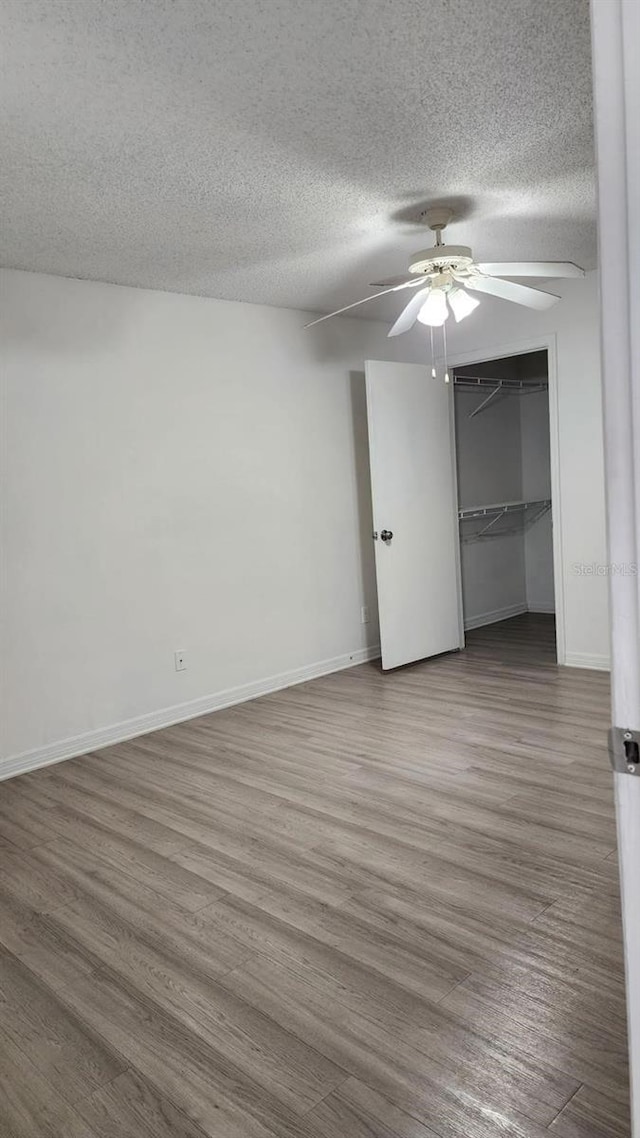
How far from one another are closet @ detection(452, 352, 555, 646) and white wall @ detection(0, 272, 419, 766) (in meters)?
1.38

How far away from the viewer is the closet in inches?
260

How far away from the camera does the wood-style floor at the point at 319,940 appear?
5.38ft

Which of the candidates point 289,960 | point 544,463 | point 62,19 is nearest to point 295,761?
point 289,960

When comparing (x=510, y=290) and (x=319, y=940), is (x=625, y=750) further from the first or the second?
(x=510, y=290)

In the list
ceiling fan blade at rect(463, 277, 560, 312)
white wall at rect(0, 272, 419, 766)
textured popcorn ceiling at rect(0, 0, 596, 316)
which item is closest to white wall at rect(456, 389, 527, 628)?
white wall at rect(0, 272, 419, 766)

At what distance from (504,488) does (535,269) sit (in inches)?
157

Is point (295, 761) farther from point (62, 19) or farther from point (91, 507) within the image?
point (62, 19)

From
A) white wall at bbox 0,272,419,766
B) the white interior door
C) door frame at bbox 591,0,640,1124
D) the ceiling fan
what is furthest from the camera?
the white interior door

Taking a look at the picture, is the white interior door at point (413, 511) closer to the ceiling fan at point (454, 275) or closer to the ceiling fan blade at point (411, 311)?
the ceiling fan blade at point (411, 311)

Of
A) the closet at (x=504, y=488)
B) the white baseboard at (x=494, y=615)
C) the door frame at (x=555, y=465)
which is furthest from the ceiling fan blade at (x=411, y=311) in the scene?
the white baseboard at (x=494, y=615)

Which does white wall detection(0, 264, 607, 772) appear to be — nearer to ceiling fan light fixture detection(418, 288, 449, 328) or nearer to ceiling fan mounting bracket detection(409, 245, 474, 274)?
ceiling fan light fixture detection(418, 288, 449, 328)

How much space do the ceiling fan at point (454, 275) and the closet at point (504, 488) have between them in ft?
9.04

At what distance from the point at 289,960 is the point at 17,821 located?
159cm

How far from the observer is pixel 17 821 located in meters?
3.19
